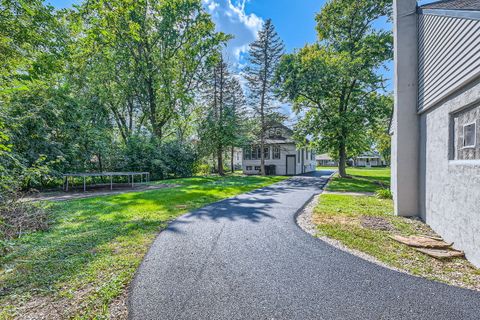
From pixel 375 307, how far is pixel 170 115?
20566 mm

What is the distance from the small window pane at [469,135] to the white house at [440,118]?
0.06 ft

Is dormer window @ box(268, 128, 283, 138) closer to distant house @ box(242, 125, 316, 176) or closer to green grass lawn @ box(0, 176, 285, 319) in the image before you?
distant house @ box(242, 125, 316, 176)

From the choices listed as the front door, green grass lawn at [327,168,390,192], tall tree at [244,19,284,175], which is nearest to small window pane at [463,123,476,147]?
green grass lawn at [327,168,390,192]

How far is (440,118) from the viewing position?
208 inches

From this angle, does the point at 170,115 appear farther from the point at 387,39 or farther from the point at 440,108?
the point at 440,108

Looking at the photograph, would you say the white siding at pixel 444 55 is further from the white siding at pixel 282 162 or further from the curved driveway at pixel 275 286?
the white siding at pixel 282 162

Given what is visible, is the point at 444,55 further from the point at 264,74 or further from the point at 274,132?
the point at 274,132

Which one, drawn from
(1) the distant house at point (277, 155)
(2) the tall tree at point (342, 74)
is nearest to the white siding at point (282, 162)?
(1) the distant house at point (277, 155)

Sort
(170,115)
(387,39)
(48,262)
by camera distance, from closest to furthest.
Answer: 1. (48,262)
2. (387,39)
3. (170,115)

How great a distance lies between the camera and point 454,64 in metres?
4.47

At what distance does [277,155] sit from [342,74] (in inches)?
489

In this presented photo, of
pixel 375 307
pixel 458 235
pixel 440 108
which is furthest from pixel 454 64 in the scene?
pixel 375 307

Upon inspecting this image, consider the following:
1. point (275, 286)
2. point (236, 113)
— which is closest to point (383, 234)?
point (275, 286)

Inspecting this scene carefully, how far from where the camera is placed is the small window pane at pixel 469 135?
13.6 ft
